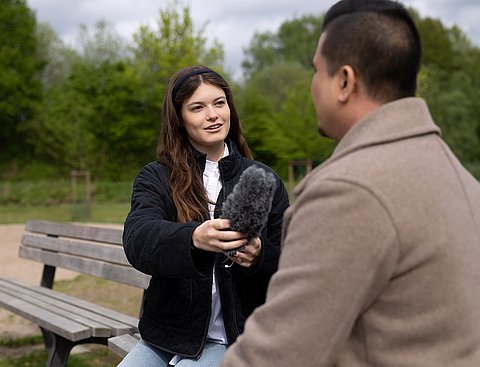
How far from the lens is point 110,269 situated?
4969 millimetres

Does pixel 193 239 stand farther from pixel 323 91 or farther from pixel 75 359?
pixel 75 359

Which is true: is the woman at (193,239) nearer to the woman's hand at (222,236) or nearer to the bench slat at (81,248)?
the woman's hand at (222,236)

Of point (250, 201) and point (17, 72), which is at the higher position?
point (17, 72)

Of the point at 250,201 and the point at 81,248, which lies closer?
the point at 250,201

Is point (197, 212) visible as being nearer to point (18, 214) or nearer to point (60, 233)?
point (60, 233)

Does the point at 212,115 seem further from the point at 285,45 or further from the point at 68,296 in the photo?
the point at 285,45

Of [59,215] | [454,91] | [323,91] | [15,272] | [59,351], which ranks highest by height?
[454,91]

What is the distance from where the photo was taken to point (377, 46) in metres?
1.43

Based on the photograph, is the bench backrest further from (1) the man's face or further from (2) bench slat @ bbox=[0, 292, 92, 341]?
(1) the man's face

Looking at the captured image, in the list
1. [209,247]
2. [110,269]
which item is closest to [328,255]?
[209,247]

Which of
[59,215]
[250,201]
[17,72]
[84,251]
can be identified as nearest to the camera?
[250,201]

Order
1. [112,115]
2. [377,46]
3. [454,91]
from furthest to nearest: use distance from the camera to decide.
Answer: [454,91]
[112,115]
[377,46]

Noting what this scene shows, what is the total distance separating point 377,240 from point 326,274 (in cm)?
12

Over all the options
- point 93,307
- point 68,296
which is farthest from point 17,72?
point 93,307
